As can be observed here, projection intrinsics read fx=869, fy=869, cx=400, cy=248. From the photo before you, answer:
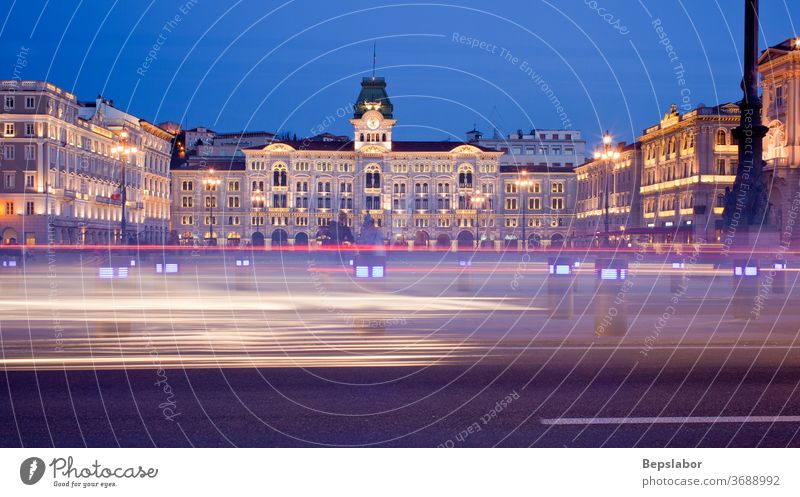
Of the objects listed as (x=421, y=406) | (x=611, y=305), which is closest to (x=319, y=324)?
(x=611, y=305)

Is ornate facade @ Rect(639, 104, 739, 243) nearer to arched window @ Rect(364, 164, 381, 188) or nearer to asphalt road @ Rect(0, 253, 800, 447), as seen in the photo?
arched window @ Rect(364, 164, 381, 188)

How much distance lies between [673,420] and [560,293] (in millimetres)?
15591

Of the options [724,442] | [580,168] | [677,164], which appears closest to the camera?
[724,442]

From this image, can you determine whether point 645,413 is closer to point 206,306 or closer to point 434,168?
point 206,306

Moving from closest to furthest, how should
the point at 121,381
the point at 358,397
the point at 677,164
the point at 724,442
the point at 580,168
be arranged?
the point at 724,442 → the point at 358,397 → the point at 121,381 → the point at 677,164 → the point at 580,168

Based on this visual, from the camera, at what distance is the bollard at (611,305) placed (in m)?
14.4

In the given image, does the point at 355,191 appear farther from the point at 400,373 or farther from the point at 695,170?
the point at 400,373

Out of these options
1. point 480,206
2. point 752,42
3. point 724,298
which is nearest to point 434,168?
point 480,206

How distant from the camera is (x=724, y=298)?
21203 mm

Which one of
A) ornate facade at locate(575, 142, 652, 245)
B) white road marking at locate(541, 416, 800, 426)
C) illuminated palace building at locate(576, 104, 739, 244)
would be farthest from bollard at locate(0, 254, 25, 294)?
ornate facade at locate(575, 142, 652, 245)

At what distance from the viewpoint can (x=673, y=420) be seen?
740cm

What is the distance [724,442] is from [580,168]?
115 meters

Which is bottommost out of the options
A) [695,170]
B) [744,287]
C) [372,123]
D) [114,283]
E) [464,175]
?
[114,283]

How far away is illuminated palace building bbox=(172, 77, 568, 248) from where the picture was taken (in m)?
122
